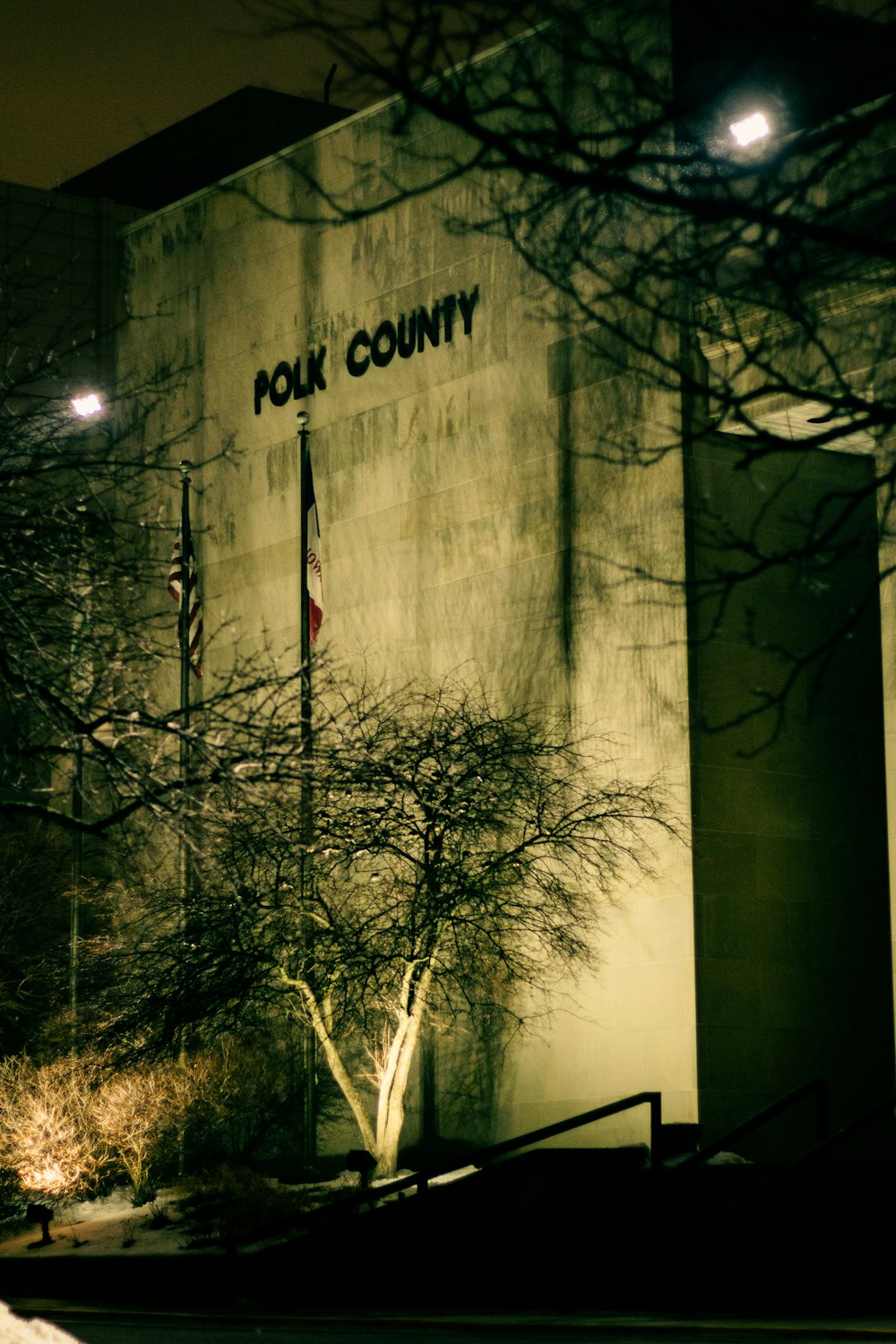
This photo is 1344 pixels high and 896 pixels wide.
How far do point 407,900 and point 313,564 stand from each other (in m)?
5.61

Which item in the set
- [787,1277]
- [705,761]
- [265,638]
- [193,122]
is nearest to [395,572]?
[265,638]

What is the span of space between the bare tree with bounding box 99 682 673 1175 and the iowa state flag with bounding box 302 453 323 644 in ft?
5.20

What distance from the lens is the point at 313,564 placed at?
3081 centimetres

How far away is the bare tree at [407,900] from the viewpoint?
26.7 meters

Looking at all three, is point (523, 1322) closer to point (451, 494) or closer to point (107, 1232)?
point (107, 1232)

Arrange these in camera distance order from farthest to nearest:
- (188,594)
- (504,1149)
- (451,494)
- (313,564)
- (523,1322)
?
(451,494)
(188,594)
(313,564)
(504,1149)
(523,1322)

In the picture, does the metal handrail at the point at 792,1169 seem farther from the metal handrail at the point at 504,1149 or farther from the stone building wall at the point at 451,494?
the stone building wall at the point at 451,494

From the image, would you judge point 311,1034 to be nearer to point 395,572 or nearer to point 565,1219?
point 565,1219

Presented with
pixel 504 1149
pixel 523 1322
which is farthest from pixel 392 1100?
pixel 523 1322

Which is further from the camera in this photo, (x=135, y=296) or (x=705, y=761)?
(x=135, y=296)

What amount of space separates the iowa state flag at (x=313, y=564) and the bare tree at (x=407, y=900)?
1585 millimetres

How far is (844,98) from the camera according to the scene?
1503 centimetres

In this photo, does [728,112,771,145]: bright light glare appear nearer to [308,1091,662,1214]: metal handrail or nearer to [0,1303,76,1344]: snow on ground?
[308,1091,662,1214]: metal handrail

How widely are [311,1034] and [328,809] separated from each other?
12.1 ft
